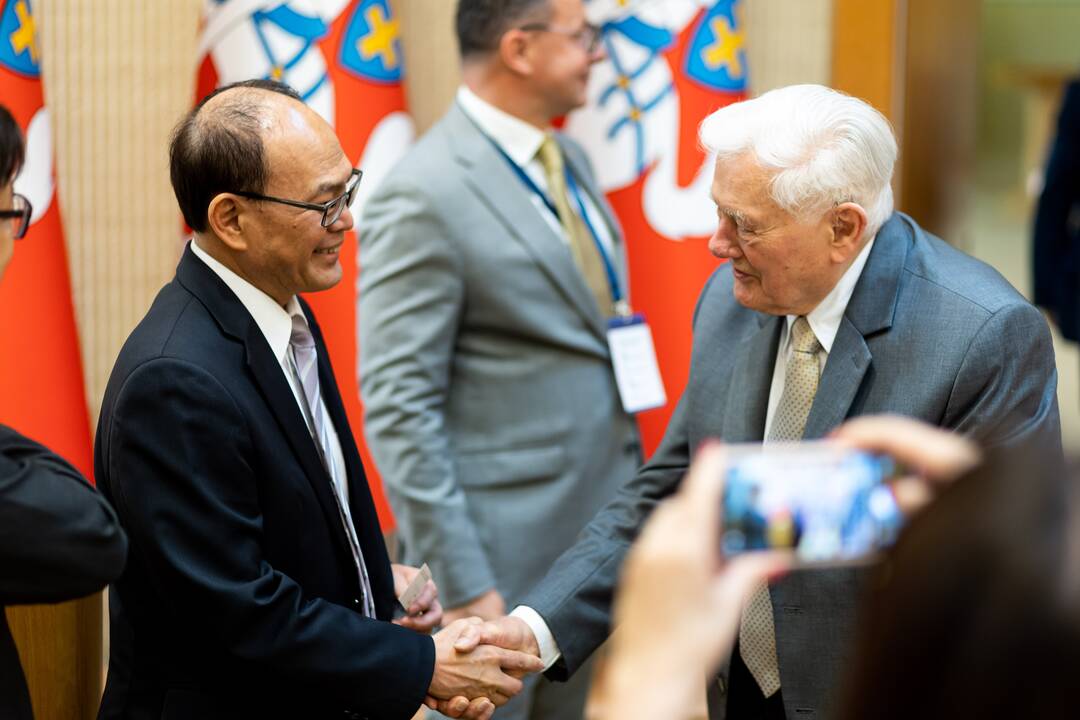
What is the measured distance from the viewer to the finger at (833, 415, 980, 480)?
1076 millimetres

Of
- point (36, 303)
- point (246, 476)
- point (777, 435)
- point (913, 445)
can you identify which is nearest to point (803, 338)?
point (777, 435)

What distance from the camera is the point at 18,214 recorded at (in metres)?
1.67

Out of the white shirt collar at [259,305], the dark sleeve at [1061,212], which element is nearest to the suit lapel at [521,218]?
the white shirt collar at [259,305]

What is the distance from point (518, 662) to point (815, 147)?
0.94 metres

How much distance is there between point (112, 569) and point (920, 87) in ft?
11.2

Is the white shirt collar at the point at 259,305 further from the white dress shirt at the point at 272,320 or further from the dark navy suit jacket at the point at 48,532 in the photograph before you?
the dark navy suit jacket at the point at 48,532

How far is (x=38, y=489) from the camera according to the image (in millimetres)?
1534

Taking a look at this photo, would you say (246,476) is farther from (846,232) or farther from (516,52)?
(516,52)

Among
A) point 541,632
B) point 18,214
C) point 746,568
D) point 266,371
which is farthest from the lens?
point 541,632

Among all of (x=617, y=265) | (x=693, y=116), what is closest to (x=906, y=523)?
(x=617, y=265)

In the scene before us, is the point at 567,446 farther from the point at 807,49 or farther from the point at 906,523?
the point at 906,523

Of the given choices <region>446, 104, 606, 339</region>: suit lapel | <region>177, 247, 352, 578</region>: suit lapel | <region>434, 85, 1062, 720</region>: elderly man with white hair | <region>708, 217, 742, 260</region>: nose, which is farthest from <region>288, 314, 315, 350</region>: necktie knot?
<region>446, 104, 606, 339</region>: suit lapel

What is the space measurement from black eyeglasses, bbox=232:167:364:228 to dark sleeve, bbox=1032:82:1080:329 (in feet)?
11.5

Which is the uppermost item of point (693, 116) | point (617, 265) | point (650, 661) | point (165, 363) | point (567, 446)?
point (650, 661)
